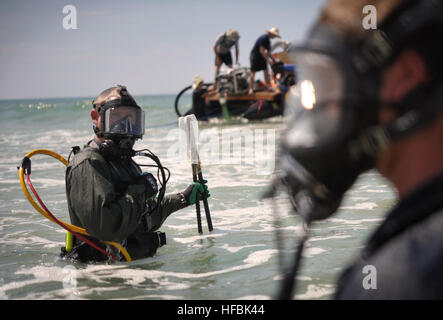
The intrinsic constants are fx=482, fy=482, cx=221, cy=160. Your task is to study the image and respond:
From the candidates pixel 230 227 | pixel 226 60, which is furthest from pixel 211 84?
pixel 230 227

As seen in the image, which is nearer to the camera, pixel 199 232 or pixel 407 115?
pixel 407 115

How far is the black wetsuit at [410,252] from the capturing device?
86cm

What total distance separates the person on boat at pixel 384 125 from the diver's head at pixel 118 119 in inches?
116

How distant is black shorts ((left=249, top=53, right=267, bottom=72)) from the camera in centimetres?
1709

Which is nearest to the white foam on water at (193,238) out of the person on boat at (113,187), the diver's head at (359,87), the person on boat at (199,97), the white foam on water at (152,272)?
the person on boat at (113,187)

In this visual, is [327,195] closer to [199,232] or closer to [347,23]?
[347,23]

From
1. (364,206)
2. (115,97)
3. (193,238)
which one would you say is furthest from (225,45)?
(115,97)

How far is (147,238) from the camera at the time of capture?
4.37 metres

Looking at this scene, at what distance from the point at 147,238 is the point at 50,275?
88 cm

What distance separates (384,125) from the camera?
99 centimetres

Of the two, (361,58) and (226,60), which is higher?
(226,60)

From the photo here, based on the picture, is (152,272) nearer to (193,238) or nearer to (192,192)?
(192,192)

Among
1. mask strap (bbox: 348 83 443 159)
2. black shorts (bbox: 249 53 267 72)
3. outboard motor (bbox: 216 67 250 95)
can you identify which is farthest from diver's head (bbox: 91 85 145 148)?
outboard motor (bbox: 216 67 250 95)

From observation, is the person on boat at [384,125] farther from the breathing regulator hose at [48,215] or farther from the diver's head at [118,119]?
the breathing regulator hose at [48,215]
